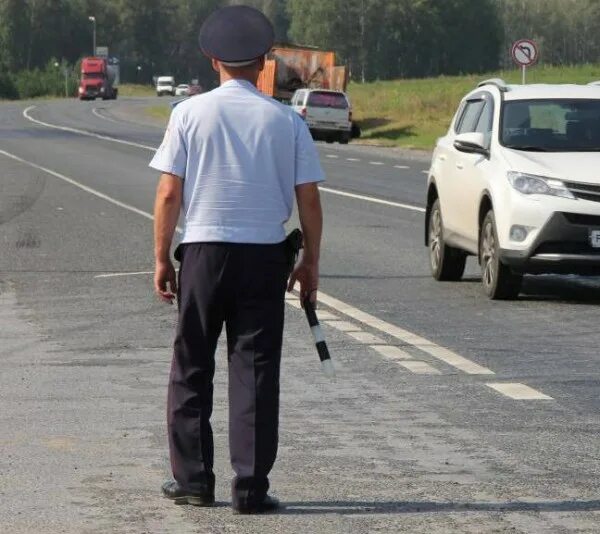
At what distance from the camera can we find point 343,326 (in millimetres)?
12070

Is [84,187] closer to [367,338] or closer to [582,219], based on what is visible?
[582,219]

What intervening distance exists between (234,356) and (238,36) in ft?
3.46

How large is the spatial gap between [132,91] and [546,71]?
8960 cm

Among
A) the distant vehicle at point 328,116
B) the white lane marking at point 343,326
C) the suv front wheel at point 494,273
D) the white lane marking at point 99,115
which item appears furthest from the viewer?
the white lane marking at point 99,115

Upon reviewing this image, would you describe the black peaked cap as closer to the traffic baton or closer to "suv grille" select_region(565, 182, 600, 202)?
the traffic baton

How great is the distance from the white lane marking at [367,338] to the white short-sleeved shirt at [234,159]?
4984 millimetres

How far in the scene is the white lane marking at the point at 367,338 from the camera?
1120cm

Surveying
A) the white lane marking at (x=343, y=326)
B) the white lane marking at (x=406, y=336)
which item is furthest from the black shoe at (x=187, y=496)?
the white lane marking at (x=343, y=326)

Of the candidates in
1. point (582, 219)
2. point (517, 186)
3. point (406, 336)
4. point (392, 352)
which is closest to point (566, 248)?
point (582, 219)

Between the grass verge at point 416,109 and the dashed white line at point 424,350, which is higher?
the dashed white line at point 424,350

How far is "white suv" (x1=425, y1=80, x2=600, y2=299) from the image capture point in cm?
1344

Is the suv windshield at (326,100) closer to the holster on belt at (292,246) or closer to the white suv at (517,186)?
the white suv at (517,186)

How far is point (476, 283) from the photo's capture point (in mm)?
15250

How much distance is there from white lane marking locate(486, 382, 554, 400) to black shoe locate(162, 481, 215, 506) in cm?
295
